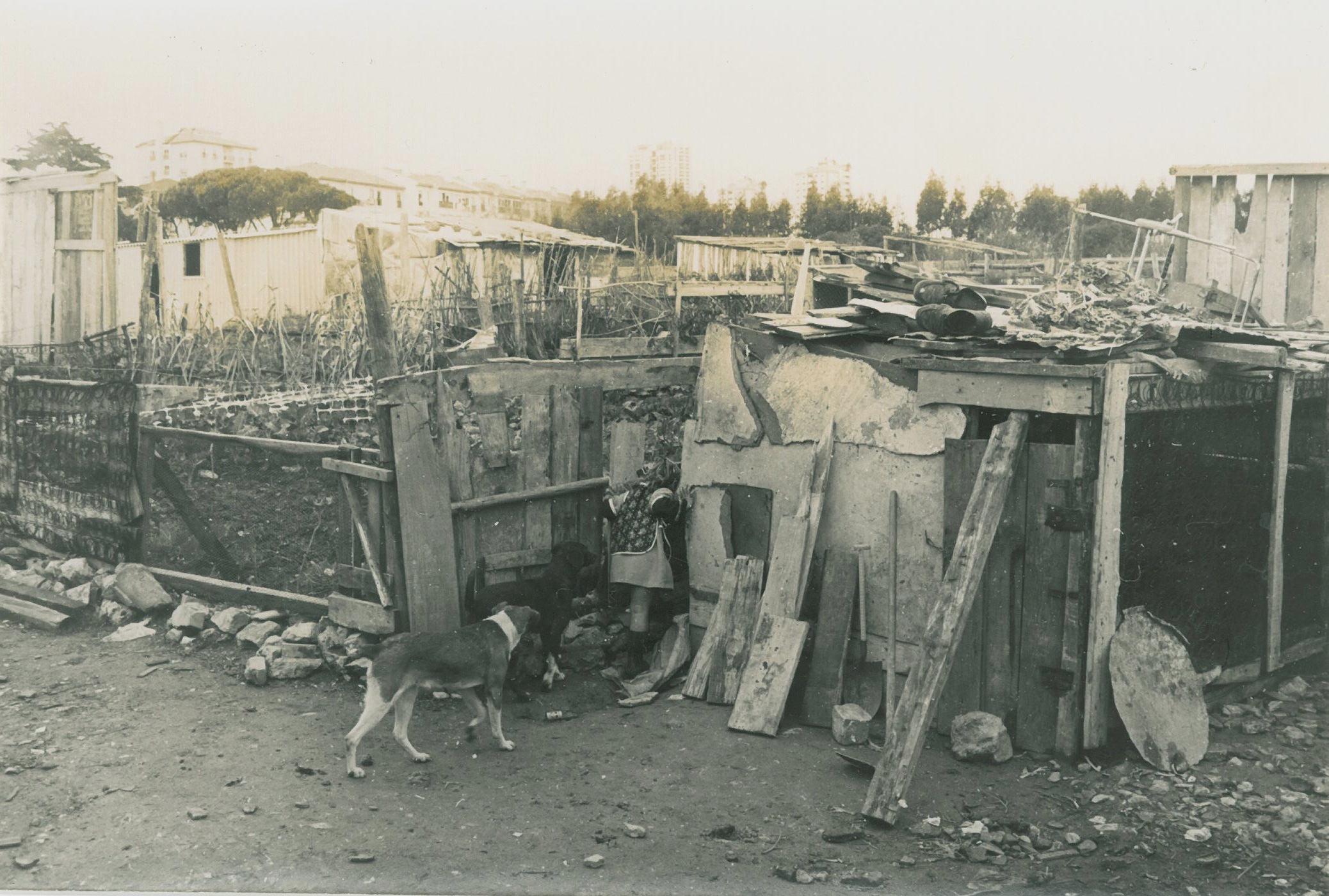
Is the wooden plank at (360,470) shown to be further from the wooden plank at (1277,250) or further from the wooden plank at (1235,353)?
the wooden plank at (1277,250)

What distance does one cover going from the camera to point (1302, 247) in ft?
24.2

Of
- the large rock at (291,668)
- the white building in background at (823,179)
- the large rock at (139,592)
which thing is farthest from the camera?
the white building in background at (823,179)

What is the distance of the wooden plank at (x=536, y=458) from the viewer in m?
6.43

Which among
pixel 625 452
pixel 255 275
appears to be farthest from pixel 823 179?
pixel 255 275

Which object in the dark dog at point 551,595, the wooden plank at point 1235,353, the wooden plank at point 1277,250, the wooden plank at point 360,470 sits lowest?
the dark dog at point 551,595

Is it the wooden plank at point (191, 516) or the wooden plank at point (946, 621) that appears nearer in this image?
the wooden plank at point (946, 621)

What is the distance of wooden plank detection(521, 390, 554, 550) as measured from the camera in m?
6.43

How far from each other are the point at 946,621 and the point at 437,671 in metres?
2.43

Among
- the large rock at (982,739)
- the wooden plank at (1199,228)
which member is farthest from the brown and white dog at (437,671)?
the wooden plank at (1199,228)

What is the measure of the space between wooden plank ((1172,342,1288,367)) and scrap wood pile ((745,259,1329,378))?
21mm

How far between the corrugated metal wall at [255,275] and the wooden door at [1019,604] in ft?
34.1

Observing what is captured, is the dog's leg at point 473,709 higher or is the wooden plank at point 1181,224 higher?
the wooden plank at point 1181,224

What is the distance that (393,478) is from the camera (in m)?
5.78

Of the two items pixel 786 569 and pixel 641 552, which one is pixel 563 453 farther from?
pixel 786 569
